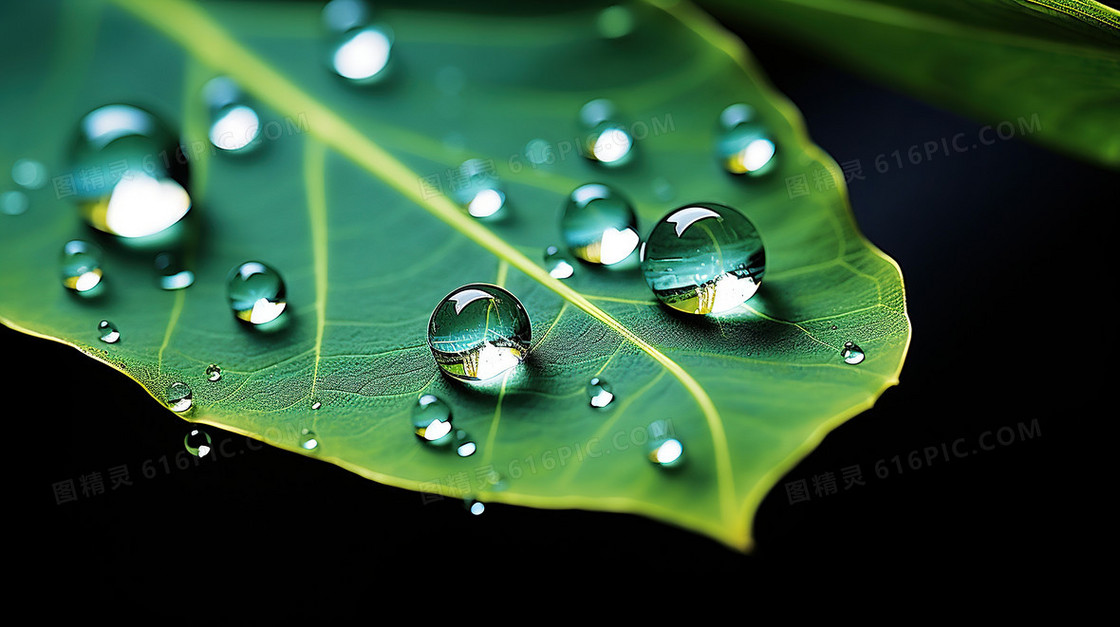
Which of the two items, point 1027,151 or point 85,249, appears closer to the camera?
point 85,249

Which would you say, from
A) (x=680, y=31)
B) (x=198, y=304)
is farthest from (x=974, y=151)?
(x=198, y=304)

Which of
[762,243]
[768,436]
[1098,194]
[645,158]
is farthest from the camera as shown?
[1098,194]

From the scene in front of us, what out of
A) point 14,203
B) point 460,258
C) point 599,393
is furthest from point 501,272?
point 14,203

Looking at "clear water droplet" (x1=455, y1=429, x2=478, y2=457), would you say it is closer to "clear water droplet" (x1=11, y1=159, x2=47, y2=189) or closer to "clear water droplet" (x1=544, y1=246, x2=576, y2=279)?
"clear water droplet" (x1=544, y1=246, x2=576, y2=279)

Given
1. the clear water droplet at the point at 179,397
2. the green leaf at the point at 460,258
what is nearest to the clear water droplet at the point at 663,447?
the green leaf at the point at 460,258

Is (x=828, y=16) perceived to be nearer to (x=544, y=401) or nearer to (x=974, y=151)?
(x=974, y=151)

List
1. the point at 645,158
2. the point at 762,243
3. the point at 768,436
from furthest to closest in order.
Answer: the point at 645,158
the point at 762,243
the point at 768,436

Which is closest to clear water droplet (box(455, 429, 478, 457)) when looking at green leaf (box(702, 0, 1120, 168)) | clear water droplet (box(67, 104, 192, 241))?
clear water droplet (box(67, 104, 192, 241))
